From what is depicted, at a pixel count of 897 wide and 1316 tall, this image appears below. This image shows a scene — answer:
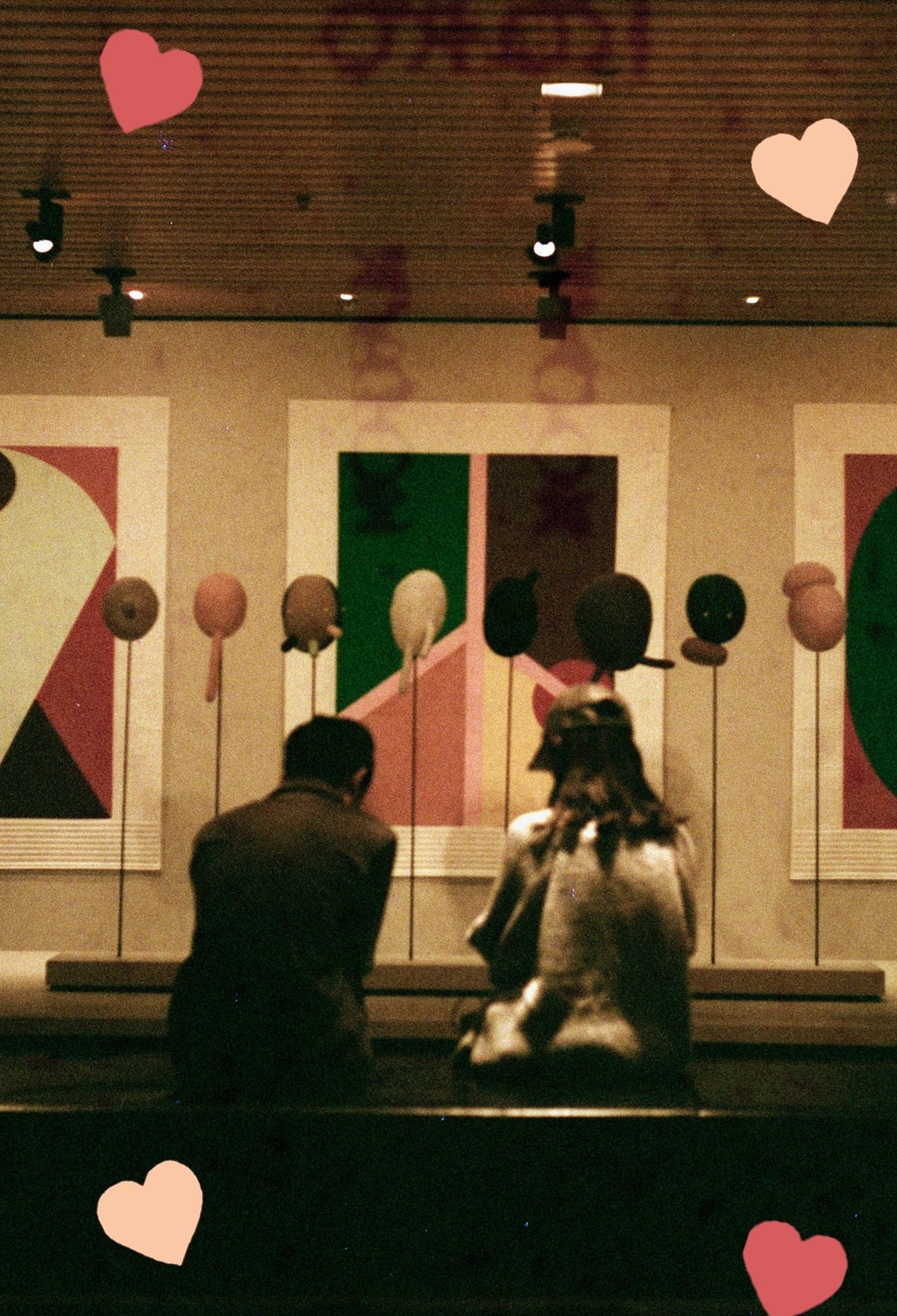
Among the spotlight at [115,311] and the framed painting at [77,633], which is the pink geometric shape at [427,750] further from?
the spotlight at [115,311]

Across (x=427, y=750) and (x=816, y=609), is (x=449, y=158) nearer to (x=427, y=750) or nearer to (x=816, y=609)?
(x=816, y=609)

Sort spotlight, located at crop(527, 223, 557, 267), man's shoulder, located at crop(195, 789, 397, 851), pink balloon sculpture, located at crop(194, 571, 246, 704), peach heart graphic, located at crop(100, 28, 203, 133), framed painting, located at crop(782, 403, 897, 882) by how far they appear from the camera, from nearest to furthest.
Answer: man's shoulder, located at crop(195, 789, 397, 851) < peach heart graphic, located at crop(100, 28, 203, 133) < spotlight, located at crop(527, 223, 557, 267) < pink balloon sculpture, located at crop(194, 571, 246, 704) < framed painting, located at crop(782, 403, 897, 882)

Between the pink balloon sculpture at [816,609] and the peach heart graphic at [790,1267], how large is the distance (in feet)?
9.63

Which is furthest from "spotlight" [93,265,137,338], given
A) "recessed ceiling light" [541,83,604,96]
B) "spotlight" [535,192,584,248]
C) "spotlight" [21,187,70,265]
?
"recessed ceiling light" [541,83,604,96]

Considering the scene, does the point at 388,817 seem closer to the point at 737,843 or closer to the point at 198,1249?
the point at 737,843

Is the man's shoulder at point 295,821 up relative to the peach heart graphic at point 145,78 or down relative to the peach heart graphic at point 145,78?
down

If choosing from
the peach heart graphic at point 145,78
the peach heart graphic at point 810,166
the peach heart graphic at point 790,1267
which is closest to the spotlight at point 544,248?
the peach heart graphic at point 810,166

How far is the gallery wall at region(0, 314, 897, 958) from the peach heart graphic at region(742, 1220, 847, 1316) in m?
3.33

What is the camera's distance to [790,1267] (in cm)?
266

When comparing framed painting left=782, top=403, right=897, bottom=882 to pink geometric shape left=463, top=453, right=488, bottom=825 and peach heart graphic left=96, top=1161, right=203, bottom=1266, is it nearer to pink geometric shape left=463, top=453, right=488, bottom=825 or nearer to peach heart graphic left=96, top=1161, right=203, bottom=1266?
pink geometric shape left=463, top=453, right=488, bottom=825

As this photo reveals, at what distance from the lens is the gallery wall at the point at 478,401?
19.7 ft

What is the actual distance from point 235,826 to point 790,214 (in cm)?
313

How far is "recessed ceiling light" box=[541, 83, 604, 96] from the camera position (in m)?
3.67

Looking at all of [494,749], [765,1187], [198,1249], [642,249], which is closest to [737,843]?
[494,749]
